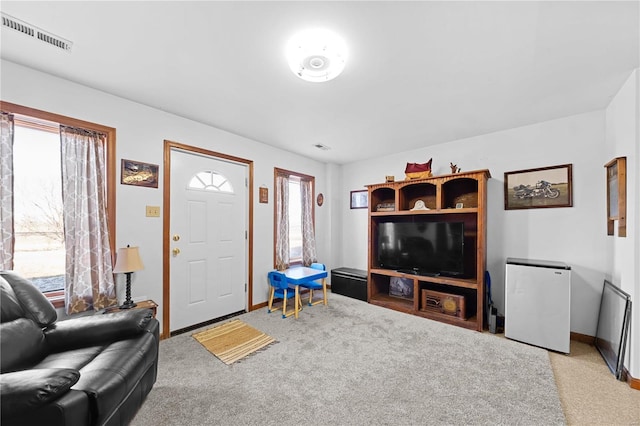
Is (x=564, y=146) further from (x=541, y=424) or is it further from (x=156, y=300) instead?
(x=156, y=300)

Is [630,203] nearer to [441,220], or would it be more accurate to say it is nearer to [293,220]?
[441,220]

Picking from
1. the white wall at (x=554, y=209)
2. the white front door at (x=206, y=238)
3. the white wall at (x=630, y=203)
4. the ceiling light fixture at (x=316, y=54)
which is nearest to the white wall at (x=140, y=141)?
the white front door at (x=206, y=238)

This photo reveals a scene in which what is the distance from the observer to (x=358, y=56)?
6.15ft

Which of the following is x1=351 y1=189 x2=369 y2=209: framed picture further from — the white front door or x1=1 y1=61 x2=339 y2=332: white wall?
the white front door

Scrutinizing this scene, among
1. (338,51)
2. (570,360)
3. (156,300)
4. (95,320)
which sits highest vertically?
(338,51)

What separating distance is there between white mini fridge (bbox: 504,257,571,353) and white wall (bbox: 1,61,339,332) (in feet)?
10.4

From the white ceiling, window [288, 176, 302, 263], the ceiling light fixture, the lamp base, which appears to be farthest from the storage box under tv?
the lamp base

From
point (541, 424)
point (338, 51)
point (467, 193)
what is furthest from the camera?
point (467, 193)

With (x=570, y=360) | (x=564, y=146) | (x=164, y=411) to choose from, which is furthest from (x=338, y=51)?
(x=570, y=360)

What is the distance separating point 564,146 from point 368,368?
3319mm

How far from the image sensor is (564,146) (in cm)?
298

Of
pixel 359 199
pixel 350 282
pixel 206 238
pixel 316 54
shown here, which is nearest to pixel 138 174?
pixel 206 238

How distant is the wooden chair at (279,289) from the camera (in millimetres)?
3469

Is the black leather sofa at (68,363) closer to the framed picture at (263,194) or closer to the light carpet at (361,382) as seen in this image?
the light carpet at (361,382)
